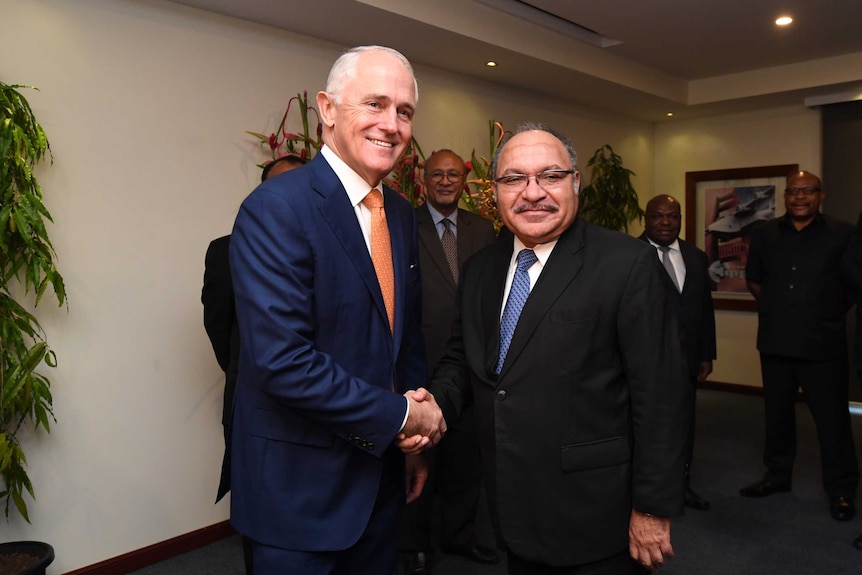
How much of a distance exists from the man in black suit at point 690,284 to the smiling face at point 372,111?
2.77m

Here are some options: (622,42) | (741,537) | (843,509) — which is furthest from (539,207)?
(622,42)

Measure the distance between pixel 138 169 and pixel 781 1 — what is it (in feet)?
13.5

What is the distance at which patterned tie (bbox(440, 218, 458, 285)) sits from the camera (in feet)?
11.8

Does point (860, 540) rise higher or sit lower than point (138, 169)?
lower

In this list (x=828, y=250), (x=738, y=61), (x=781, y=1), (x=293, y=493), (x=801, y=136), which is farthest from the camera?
(x=801, y=136)

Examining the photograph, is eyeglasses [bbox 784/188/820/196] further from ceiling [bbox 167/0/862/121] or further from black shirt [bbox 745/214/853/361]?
ceiling [bbox 167/0/862/121]

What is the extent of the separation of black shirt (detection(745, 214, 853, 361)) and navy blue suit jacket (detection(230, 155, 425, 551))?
3.38 metres

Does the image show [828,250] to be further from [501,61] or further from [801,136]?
[801,136]

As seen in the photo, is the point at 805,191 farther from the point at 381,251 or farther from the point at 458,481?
the point at 381,251

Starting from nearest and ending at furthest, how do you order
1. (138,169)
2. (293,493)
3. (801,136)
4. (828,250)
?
(293,493) → (138,169) → (828,250) → (801,136)

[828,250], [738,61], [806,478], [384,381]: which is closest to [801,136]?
[738,61]

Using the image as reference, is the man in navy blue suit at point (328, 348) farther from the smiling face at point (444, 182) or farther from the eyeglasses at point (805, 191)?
the eyeglasses at point (805, 191)

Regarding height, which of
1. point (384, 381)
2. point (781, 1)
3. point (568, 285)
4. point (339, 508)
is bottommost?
point (339, 508)

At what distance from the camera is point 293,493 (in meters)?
1.50
